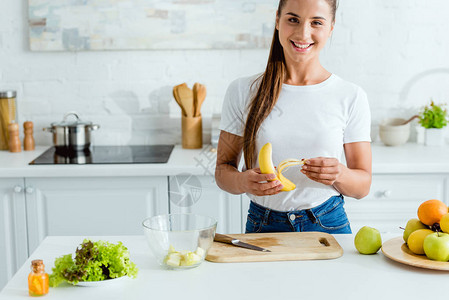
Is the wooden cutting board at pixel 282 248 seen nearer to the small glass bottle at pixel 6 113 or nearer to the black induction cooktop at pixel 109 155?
the black induction cooktop at pixel 109 155

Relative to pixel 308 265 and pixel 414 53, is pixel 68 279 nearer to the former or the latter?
pixel 308 265

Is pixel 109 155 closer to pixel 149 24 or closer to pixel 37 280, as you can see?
pixel 149 24

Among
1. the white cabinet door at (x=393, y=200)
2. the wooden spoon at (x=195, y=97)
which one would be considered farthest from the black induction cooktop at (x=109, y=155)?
the white cabinet door at (x=393, y=200)

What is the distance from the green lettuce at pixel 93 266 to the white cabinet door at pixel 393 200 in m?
1.71

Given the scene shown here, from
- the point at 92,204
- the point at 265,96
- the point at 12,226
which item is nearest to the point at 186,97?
the point at 92,204

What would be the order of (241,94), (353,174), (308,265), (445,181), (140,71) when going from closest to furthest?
1. (308,265)
2. (353,174)
3. (241,94)
4. (445,181)
5. (140,71)

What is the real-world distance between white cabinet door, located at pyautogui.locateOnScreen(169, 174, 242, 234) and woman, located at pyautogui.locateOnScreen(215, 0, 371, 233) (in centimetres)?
89

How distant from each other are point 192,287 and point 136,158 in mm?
1662

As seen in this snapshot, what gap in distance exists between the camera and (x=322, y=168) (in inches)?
66.5

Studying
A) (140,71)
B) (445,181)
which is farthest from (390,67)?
(140,71)

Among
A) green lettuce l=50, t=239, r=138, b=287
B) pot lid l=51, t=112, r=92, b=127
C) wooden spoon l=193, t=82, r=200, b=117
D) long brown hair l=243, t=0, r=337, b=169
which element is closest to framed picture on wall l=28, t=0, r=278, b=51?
wooden spoon l=193, t=82, r=200, b=117

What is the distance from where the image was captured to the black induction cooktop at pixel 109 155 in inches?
116

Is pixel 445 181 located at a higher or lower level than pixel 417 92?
lower

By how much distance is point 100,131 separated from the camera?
11.4 ft
